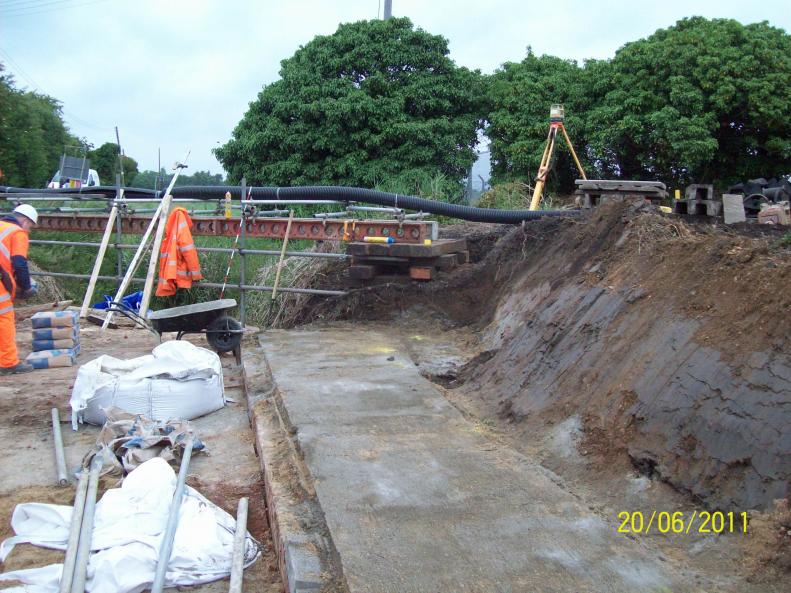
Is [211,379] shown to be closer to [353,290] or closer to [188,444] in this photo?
[188,444]

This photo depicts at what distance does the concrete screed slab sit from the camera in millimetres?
2957

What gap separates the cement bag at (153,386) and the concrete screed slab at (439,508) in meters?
0.91

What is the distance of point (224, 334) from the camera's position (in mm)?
8023

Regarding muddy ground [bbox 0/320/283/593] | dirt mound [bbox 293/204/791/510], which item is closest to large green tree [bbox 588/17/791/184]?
dirt mound [bbox 293/204/791/510]

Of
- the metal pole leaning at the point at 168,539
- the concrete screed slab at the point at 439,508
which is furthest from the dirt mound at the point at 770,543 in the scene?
the metal pole leaning at the point at 168,539

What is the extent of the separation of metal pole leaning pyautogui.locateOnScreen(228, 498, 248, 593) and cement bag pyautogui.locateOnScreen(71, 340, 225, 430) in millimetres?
2079

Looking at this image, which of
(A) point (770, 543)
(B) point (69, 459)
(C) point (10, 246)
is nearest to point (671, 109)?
(C) point (10, 246)

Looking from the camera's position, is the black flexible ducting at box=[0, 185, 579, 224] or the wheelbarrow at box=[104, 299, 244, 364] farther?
the black flexible ducting at box=[0, 185, 579, 224]

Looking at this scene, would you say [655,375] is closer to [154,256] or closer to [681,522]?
[681,522]

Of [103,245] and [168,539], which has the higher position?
[103,245]

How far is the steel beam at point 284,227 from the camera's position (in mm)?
9594

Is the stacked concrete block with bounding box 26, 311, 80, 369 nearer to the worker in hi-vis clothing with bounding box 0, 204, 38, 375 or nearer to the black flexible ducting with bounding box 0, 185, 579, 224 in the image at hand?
the worker in hi-vis clothing with bounding box 0, 204, 38, 375

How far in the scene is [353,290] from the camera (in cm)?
974

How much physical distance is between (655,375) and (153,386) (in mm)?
3964
